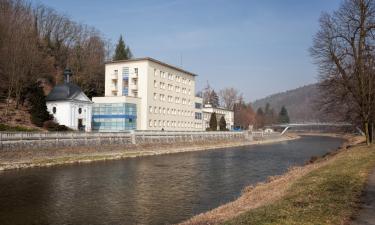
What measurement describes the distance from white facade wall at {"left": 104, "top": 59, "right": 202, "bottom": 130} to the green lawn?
60.3 m

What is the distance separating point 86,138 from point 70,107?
17282 mm

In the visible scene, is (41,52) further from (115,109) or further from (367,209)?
(367,209)

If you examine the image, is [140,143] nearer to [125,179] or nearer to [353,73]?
[125,179]

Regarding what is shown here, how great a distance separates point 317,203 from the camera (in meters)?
12.0

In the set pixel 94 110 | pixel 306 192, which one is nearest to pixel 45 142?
pixel 306 192

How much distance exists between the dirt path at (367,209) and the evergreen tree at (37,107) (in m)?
48.7

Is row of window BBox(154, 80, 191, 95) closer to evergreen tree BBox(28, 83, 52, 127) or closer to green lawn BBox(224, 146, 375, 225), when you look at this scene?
evergreen tree BBox(28, 83, 52, 127)

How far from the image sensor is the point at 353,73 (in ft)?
112

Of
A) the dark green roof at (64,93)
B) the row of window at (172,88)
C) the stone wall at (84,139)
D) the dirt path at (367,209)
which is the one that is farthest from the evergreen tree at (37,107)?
the dirt path at (367,209)

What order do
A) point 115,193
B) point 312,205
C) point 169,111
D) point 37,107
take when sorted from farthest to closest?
point 169,111 < point 37,107 < point 115,193 < point 312,205

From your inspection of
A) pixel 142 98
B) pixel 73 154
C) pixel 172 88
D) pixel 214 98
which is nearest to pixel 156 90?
pixel 142 98

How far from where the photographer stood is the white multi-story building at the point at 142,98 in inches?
2825

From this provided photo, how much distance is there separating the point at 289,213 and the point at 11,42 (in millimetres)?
55805

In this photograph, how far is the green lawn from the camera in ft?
33.3
